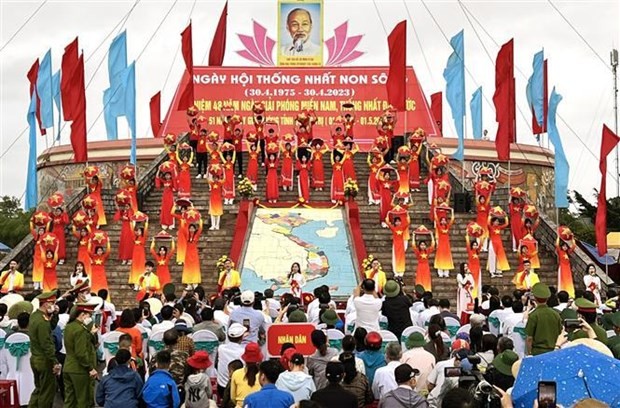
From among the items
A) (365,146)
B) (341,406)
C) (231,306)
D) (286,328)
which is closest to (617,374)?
(341,406)

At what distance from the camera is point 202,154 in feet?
81.1

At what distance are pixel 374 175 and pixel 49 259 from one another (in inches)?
308

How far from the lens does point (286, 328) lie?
30.3 feet

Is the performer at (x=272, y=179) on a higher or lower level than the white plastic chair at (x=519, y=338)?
higher

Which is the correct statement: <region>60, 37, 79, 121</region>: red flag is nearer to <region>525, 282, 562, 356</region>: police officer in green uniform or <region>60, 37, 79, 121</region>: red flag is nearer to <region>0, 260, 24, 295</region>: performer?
<region>0, 260, 24, 295</region>: performer

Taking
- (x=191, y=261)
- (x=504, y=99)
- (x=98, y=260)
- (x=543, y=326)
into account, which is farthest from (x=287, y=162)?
(x=543, y=326)

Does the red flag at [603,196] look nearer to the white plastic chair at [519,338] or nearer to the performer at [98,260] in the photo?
the white plastic chair at [519,338]

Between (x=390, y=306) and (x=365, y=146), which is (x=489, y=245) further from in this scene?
(x=365, y=146)

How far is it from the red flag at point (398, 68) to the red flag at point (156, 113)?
13.4 m

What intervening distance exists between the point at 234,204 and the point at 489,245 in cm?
658

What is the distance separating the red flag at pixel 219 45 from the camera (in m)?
32.6

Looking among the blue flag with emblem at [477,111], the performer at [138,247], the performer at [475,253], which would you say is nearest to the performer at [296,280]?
the performer at [138,247]

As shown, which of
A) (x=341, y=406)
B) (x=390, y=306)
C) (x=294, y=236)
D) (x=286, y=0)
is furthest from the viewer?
(x=286, y=0)

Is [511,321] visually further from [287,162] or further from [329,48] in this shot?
[329,48]
